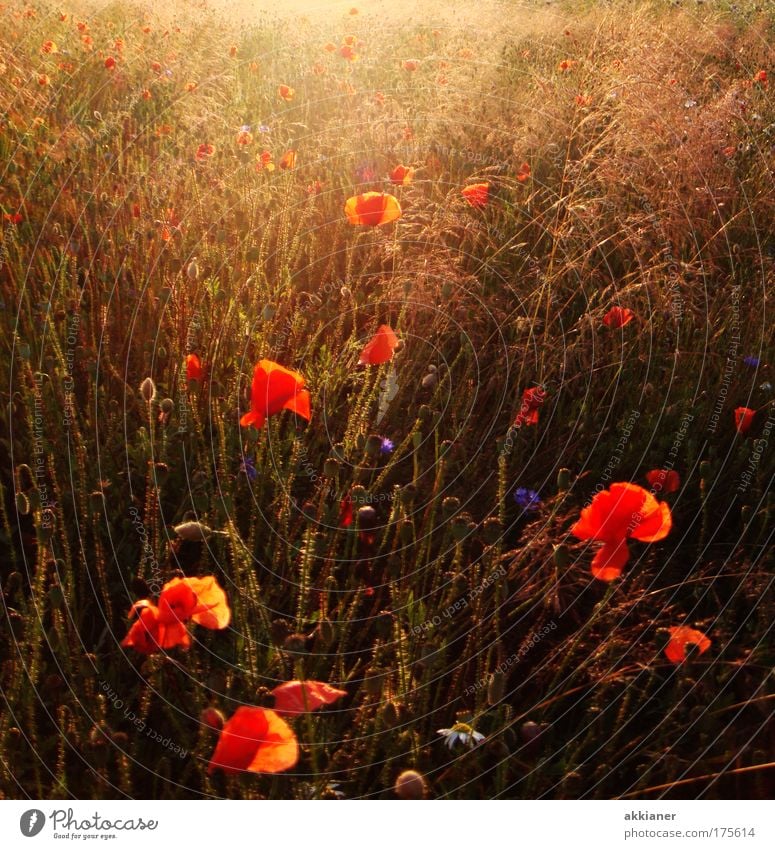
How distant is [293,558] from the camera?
1375mm

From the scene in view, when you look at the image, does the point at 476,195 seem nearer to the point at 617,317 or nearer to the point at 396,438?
the point at 617,317

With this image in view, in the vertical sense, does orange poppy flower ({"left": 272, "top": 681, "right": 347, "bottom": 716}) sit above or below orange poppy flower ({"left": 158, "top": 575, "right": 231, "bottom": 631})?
below

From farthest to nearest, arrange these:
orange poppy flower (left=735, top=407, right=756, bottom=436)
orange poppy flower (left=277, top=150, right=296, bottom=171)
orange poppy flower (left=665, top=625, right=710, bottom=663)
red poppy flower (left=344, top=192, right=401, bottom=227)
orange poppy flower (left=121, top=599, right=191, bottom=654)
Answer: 1. orange poppy flower (left=277, top=150, right=296, bottom=171)
2. red poppy flower (left=344, top=192, right=401, bottom=227)
3. orange poppy flower (left=735, top=407, right=756, bottom=436)
4. orange poppy flower (left=665, top=625, right=710, bottom=663)
5. orange poppy flower (left=121, top=599, right=191, bottom=654)

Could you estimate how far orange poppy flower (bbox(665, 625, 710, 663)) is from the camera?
4.04 feet

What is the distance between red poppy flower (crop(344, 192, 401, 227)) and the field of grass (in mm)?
81

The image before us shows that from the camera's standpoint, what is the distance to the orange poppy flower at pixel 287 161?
2232 millimetres

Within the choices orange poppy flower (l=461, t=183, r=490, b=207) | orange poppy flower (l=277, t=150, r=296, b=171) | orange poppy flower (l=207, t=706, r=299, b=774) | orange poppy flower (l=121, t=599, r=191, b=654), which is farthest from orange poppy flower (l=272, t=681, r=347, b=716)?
orange poppy flower (l=277, t=150, r=296, b=171)

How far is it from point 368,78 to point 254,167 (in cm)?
111

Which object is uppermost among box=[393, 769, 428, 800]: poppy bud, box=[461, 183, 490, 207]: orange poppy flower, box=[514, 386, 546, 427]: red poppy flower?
box=[461, 183, 490, 207]: orange poppy flower

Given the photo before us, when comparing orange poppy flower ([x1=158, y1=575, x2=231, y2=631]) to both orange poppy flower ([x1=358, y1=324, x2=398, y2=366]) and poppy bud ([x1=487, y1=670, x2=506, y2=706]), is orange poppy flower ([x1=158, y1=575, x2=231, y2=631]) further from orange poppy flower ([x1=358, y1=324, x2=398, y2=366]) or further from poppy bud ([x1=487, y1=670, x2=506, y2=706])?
orange poppy flower ([x1=358, y1=324, x2=398, y2=366])

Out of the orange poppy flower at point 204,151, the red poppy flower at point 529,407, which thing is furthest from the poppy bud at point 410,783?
the orange poppy flower at point 204,151

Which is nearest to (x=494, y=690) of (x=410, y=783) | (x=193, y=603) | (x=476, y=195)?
(x=410, y=783)

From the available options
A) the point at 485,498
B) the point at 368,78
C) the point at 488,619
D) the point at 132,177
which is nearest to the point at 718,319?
the point at 485,498

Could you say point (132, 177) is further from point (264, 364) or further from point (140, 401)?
point (264, 364)
